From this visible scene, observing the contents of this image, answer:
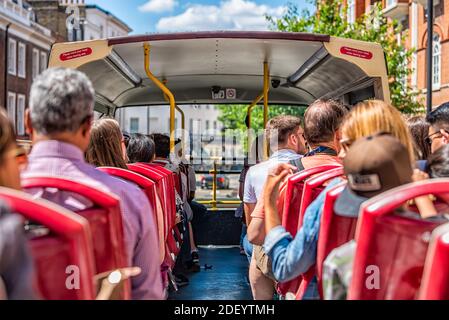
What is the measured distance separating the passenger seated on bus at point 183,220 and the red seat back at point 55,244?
5414 millimetres

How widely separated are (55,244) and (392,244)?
38.0 inches

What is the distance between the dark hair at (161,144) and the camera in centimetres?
826

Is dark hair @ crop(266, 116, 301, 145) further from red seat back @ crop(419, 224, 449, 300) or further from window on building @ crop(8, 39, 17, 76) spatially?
window on building @ crop(8, 39, 17, 76)

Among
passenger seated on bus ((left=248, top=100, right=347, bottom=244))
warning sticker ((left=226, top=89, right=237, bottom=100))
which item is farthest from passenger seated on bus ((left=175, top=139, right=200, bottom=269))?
passenger seated on bus ((left=248, top=100, right=347, bottom=244))

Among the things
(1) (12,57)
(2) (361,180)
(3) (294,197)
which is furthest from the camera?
(1) (12,57)

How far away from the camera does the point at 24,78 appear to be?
165ft

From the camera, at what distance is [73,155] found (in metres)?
2.55

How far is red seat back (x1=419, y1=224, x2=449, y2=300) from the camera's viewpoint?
196 centimetres

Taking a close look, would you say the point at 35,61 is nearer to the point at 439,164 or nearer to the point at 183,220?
the point at 183,220

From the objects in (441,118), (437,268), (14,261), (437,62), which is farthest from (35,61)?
(437,268)

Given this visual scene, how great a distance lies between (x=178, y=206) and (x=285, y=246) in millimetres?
4743

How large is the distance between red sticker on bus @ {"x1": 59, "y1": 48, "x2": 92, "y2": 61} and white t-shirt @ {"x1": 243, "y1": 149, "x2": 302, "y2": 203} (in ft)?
8.51
